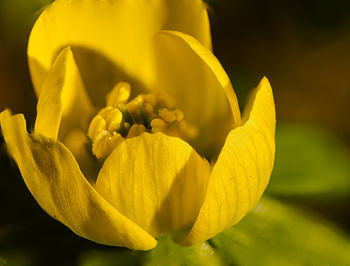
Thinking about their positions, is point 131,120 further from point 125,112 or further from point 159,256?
point 159,256

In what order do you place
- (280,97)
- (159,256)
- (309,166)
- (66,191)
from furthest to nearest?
1. (280,97)
2. (309,166)
3. (159,256)
4. (66,191)

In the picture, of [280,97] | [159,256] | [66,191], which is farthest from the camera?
[280,97]

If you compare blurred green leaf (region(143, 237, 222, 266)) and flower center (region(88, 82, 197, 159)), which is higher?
flower center (region(88, 82, 197, 159))

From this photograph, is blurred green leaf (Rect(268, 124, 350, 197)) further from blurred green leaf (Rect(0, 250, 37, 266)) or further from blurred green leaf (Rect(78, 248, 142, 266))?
blurred green leaf (Rect(0, 250, 37, 266))

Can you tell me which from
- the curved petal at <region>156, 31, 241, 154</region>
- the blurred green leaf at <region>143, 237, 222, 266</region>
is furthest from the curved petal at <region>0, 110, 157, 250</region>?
the curved petal at <region>156, 31, 241, 154</region>

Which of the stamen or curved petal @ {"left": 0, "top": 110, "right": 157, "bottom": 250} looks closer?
curved petal @ {"left": 0, "top": 110, "right": 157, "bottom": 250}

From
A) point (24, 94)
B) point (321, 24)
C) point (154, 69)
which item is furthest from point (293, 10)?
point (24, 94)

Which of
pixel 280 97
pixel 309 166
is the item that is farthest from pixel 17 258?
pixel 280 97

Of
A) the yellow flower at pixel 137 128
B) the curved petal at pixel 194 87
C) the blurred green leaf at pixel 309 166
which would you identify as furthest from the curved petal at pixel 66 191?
the blurred green leaf at pixel 309 166
